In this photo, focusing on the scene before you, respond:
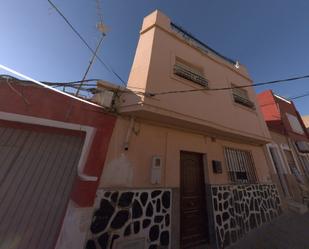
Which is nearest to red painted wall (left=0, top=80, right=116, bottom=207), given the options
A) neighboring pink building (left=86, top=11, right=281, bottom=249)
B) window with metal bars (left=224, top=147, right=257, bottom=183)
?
neighboring pink building (left=86, top=11, right=281, bottom=249)

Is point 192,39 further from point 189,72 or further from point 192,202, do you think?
point 192,202

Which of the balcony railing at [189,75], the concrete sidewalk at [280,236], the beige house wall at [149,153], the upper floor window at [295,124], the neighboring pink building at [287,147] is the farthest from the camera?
the upper floor window at [295,124]

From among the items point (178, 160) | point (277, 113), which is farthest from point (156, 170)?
point (277, 113)

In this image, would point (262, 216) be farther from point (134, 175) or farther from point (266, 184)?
point (134, 175)

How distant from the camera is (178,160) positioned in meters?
4.41

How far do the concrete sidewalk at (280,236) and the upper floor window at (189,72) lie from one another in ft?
17.9

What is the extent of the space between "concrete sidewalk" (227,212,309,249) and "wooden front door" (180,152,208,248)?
1009 mm

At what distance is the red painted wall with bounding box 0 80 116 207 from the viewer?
2.92 m

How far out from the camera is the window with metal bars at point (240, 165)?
5.63m

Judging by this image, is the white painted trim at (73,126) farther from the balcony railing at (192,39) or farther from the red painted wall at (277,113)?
the red painted wall at (277,113)

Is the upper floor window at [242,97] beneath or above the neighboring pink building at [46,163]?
above

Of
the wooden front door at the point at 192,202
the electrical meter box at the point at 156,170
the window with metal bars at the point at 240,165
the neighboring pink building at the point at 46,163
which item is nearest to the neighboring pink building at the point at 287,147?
the window with metal bars at the point at 240,165

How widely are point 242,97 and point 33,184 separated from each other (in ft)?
28.3

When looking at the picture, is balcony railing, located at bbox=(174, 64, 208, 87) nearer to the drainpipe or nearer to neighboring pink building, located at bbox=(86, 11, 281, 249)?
neighboring pink building, located at bbox=(86, 11, 281, 249)
